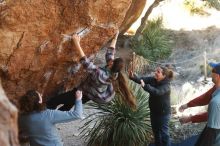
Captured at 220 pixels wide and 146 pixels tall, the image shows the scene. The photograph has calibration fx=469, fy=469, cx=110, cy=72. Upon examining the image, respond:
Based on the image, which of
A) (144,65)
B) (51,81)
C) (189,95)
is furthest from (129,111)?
(144,65)

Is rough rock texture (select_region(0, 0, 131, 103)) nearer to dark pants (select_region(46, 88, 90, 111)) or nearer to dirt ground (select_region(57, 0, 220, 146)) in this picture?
dark pants (select_region(46, 88, 90, 111))

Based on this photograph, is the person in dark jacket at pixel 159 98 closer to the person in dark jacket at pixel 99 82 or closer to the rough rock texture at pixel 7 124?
the person in dark jacket at pixel 99 82

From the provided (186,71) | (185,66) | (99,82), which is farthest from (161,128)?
(185,66)

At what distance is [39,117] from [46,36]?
179 centimetres

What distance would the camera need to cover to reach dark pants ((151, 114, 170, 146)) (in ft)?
24.5

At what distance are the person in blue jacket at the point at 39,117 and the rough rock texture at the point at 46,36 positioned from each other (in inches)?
53.9

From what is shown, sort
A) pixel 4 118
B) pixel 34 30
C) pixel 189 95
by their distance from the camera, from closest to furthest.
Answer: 1. pixel 4 118
2. pixel 34 30
3. pixel 189 95

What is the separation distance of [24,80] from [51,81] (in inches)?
23.3

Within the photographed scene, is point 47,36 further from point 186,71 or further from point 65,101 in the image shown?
point 186,71

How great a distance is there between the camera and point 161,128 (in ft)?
24.7

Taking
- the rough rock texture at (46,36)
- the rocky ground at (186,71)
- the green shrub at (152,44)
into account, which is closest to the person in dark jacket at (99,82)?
the rough rock texture at (46,36)

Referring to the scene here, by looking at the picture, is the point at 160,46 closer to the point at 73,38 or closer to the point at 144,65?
the point at 144,65

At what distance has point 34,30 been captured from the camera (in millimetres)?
6809

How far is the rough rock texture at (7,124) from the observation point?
3664 mm
